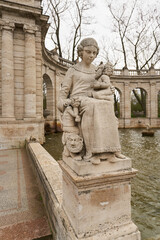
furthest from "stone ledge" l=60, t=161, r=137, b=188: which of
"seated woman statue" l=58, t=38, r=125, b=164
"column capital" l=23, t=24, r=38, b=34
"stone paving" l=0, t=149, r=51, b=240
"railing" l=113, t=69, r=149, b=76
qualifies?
"railing" l=113, t=69, r=149, b=76

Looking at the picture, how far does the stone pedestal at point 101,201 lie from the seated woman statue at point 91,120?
0.12 m

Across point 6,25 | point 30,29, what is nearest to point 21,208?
point 6,25

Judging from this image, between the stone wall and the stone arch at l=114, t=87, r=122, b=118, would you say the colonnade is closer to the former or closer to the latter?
the stone wall

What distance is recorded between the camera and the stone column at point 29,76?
28.5 feet

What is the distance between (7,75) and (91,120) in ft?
25.8

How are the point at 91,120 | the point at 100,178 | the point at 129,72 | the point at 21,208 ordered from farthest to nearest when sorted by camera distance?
the point at 129,72 → the point at 21,208 → the point at 91,120 → the point at 100,178

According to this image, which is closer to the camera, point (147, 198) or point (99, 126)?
point (99, 126)

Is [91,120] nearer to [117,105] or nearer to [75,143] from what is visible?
[75,143]

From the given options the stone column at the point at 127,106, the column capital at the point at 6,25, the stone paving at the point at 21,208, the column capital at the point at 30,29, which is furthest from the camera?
the stone column at the point at 127,106

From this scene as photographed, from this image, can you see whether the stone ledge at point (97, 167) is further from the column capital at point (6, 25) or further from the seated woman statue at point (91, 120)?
the column capital at point (6, 25)

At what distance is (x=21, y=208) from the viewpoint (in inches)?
111

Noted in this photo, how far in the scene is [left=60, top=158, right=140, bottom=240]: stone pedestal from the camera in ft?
5.19

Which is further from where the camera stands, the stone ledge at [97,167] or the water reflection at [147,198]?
the water reflection at [147,198]

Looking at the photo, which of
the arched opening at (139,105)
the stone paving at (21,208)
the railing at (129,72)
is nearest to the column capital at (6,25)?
→ the stone paving at (21,208)
